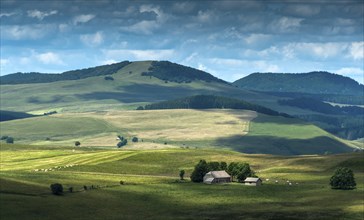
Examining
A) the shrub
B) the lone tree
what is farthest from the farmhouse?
the shrub

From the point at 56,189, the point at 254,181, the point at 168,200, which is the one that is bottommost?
the point at 168,200

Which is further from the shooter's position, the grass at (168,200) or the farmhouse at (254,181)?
the farmhouse at (254,181)

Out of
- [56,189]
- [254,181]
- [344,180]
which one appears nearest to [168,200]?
[56,189]

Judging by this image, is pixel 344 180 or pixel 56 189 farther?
pixel 344 180

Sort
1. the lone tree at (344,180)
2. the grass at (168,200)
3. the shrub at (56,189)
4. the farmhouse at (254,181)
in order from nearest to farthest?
1. the grass at (168,200)
2. the shrub at (56,189)
3. the lone tree at (344,180)
4. the farmhouse at (254,181)

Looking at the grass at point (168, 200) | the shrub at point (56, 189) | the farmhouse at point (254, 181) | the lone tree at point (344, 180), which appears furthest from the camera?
the farmhouse at point (254, 181)

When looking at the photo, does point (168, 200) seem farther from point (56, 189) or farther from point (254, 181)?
point (254, 181)

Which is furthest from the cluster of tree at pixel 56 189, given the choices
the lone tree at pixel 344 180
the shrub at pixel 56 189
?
the lone tree at pixel 344 180

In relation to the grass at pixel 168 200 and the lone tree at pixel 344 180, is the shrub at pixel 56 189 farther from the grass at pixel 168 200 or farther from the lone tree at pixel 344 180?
the lone tree at pixel 344 180

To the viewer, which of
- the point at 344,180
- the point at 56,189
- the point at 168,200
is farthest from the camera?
the point at 344,180

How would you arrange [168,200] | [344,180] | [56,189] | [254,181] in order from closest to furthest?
[56,189] < [168,200] < [344,180] < [254,181]

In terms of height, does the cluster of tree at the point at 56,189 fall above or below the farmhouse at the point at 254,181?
above

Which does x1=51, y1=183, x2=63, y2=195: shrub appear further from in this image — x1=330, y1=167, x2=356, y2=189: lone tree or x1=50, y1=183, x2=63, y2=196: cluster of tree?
x1=330, y1=167, x2=356, y2=189: lone tree

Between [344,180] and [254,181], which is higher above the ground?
[344,180]
